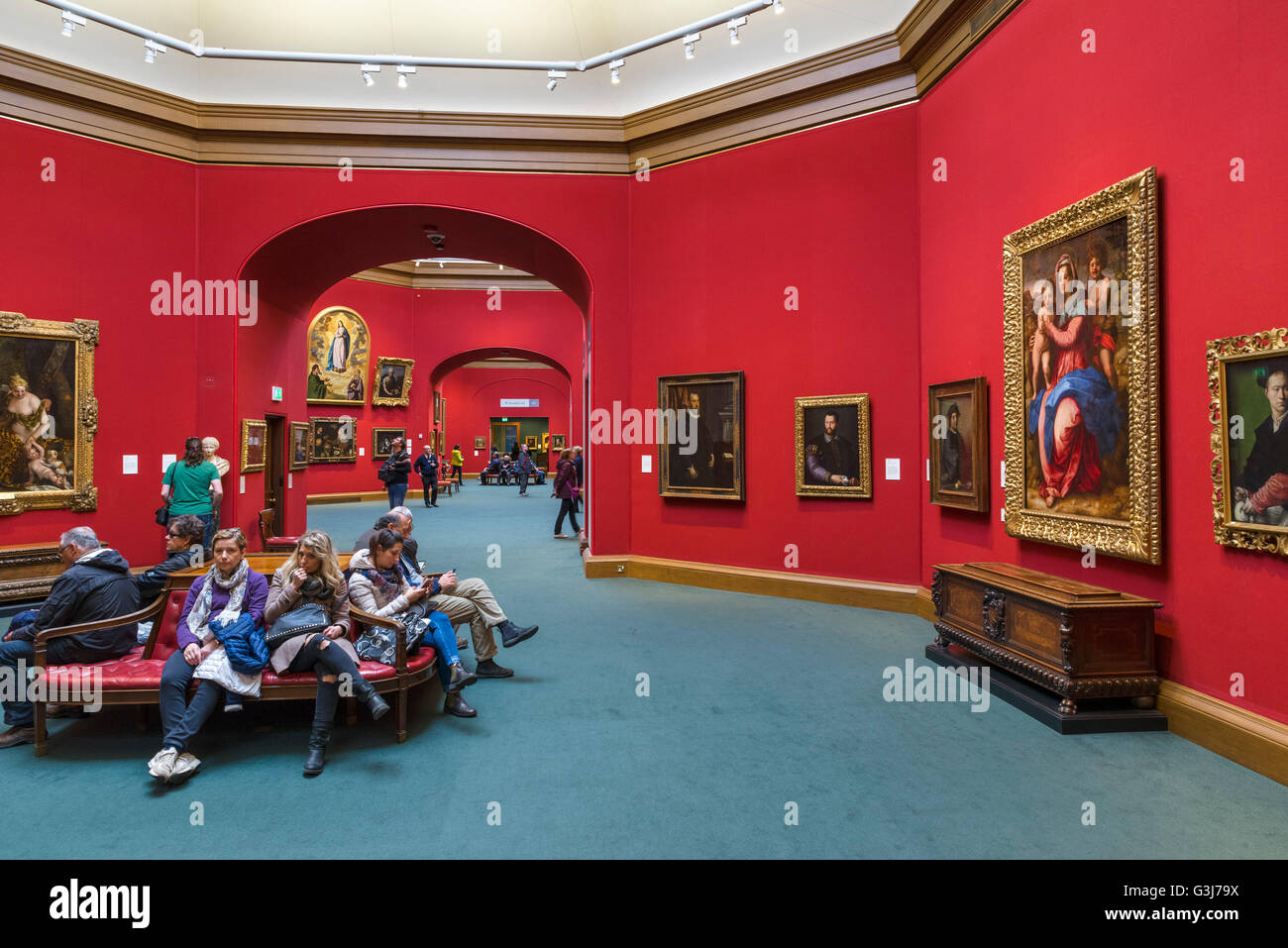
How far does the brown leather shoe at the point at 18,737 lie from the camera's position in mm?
4148

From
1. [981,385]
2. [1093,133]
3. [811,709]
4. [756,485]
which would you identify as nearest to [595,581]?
[756,485]

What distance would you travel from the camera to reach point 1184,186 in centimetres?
439

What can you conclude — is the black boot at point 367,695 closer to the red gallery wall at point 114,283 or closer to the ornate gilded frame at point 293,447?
the red gallery wall at point 114,283

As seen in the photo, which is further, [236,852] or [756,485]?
[756,485]

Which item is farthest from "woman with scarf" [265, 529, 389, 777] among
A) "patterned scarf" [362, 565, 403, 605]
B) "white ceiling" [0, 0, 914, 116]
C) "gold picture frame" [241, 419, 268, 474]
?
"white ceiling" [0, 0, 914, 116]

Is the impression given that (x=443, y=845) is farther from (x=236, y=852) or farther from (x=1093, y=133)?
(x=1093, y=133)

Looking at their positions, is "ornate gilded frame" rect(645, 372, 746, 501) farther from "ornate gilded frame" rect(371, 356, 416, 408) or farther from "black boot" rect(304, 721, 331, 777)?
"ornate gilded frame" rect(371, 356, 416, 408)

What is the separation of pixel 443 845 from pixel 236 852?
94cm

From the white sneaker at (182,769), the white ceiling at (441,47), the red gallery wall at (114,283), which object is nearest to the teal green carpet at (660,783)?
the white sneaker at (182,769)

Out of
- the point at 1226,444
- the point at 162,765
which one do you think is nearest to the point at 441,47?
the point at 162,765

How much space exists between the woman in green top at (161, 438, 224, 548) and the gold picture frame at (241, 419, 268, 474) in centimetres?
148

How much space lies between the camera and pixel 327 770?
388cm

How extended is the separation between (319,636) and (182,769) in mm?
957

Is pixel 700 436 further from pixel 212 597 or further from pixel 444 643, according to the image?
pixel 212 597
